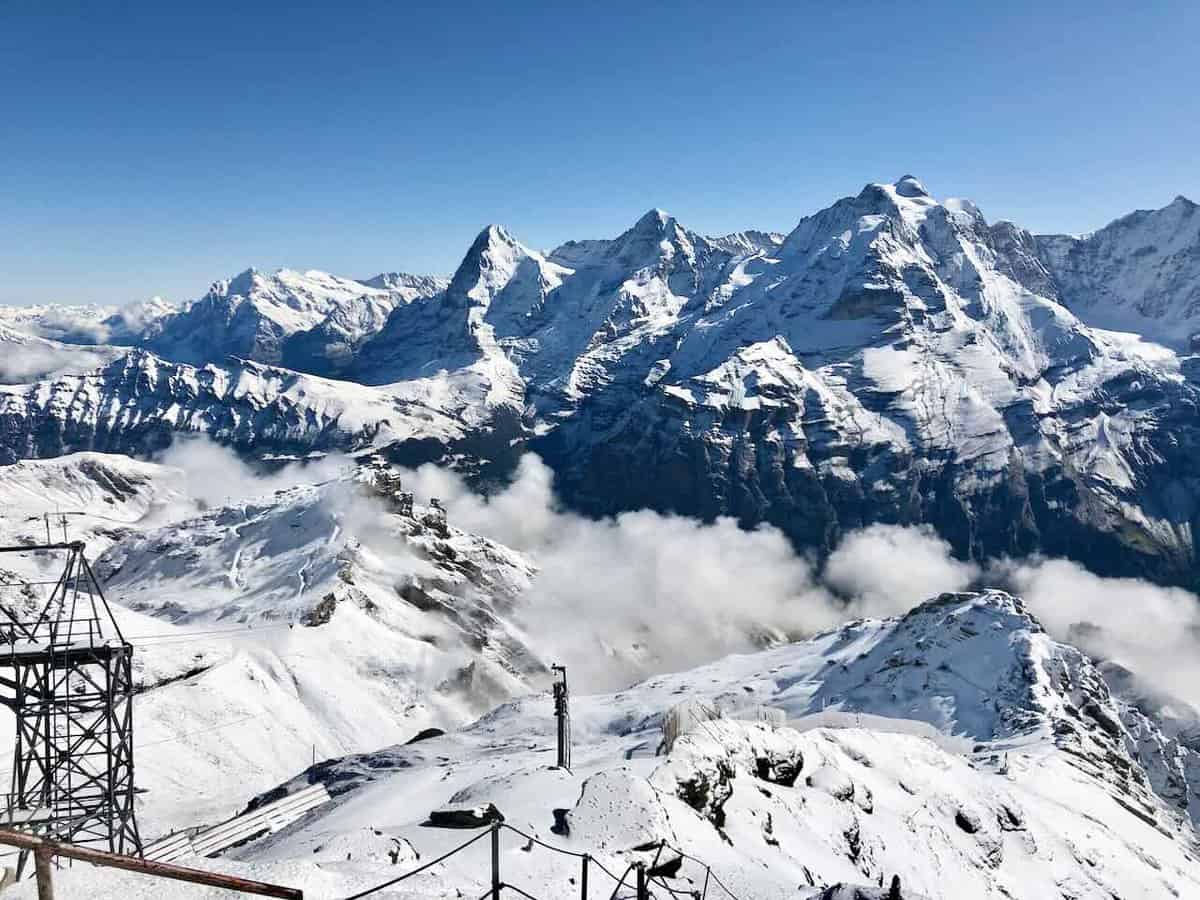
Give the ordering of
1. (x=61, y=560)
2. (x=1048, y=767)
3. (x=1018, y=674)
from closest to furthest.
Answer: (x=1048, y=767) → (x=1018, y=674) → (x=61, y=560)

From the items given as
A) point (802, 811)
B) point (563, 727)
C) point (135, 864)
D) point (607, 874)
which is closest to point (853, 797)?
point (802, 811)

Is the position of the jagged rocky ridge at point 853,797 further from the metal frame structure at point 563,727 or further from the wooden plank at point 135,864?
the wooden plank at point 135,864

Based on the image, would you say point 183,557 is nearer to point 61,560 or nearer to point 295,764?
point 61,560

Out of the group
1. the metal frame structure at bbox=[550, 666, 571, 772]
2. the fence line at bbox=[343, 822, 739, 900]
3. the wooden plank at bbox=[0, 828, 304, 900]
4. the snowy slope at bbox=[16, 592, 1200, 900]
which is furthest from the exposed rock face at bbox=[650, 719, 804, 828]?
the wooden plank at bbox=[0, 828, 304, 900]

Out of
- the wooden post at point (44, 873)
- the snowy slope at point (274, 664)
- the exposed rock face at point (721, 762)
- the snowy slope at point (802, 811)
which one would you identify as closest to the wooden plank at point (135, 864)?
the wooden post at point (44, 873)

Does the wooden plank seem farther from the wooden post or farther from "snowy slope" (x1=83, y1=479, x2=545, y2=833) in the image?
"snowy slope" (x1=83, y1=479, x2=545, y2=833)

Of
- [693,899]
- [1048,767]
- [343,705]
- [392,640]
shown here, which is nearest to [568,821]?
[693,899]

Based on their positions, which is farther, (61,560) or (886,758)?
(61,560)
